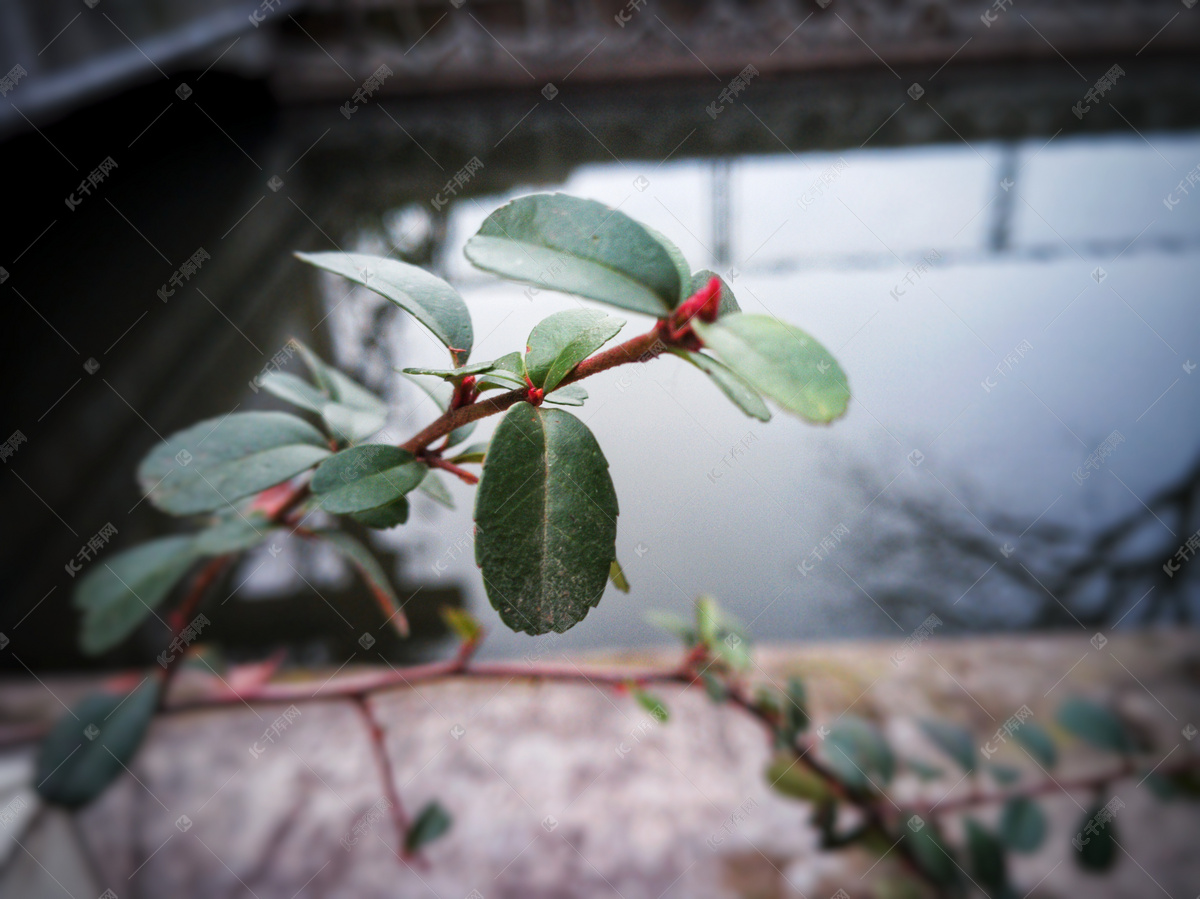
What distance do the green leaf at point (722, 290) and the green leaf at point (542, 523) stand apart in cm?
9

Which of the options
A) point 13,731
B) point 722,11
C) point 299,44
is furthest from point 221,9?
point 13,731

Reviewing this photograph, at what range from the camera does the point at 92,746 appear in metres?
0.62

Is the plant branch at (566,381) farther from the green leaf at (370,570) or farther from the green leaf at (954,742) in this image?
the green leaf at (954,742)

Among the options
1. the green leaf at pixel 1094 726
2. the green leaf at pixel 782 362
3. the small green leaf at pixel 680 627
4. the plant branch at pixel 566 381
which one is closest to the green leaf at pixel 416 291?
the plant branch at pixel 566 381

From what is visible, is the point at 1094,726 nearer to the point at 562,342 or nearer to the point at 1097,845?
the point at 1097,845

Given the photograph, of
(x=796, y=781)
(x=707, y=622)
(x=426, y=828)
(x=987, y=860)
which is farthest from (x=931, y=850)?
(x=426, y=828)

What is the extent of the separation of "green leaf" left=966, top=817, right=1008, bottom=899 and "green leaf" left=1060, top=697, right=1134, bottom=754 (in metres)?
0.18

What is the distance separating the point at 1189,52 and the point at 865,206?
7.76 ft

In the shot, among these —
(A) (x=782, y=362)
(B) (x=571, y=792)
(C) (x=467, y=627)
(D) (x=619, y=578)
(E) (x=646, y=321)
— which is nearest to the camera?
(A) (x=782, y=362)

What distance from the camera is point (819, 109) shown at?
2773mm

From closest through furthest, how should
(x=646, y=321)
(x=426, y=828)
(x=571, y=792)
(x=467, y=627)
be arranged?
(x=467, y=627)
(x=426, y=828)
(x=571, y=792)
(x=646, y=321)

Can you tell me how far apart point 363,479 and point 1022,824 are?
82cm

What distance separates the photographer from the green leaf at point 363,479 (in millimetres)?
364

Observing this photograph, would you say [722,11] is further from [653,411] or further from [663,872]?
[663,872]
